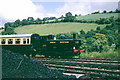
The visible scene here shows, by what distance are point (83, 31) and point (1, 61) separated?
1523 cm

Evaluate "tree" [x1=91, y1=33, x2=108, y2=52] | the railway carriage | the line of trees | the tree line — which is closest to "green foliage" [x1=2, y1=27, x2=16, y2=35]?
the tree line

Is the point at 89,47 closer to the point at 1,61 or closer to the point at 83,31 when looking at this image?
the point at 83,31

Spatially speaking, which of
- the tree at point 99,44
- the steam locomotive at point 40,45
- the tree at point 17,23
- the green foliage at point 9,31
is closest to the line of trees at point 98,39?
the tree at point 99,44

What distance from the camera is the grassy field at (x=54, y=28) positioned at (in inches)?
782

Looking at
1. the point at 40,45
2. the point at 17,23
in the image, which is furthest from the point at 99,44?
the point at 17,23

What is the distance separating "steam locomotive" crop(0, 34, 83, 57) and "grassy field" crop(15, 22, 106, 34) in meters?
2.29

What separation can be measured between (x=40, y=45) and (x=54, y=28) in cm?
448

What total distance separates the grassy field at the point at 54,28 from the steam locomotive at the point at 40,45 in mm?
2289

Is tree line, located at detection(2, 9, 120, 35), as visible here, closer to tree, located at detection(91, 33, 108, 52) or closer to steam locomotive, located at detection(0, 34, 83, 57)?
steam locomotive, located at detection(0, 34, 83, 57)

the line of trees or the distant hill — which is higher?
the distant hill

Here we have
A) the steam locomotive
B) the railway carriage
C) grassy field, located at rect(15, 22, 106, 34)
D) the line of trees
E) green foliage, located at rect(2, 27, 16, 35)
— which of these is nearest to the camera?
the steam locomotive

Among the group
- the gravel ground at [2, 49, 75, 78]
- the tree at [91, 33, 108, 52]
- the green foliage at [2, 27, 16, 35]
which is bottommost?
the gravel ground at [2, 49, 75, 78]

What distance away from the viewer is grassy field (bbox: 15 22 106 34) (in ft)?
65.2

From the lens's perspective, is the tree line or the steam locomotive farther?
the tree line
